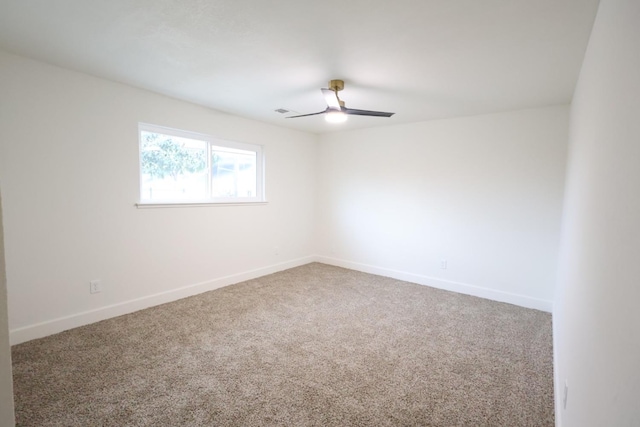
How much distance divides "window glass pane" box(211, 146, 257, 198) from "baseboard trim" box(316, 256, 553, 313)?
6.74 feet

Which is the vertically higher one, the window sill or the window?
the window

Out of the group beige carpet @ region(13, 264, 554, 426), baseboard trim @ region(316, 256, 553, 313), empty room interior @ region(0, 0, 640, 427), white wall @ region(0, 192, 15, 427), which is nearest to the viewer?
white wall @ region(0, 192, 15, 427)

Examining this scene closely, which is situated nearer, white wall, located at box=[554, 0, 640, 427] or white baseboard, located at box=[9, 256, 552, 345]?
white wall, located at box=[554, 0, 640, 427]

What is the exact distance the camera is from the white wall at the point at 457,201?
3.50 m

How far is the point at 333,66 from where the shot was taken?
246 centimetres

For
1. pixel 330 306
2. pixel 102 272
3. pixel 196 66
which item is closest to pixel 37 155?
pixel 102 272

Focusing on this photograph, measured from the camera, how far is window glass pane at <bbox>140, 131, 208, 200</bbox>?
11.2ft

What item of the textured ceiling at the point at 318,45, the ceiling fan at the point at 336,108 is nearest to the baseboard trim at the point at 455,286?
the textured ceiling at the point at 318,45

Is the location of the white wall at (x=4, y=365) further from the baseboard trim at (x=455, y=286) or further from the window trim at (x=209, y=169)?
the baseboard trim at (x=455, y=286)

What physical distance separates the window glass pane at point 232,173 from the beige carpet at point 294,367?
158cm

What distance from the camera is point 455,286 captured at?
4141 millimetres

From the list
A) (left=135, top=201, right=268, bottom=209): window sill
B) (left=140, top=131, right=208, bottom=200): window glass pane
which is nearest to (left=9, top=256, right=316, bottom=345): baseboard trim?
(left=135, top=201, right=268, bottom=209): window sill

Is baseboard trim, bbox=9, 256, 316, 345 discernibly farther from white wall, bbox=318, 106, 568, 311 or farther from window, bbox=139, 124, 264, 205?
white wall, bbox=318, 106, 568, 311

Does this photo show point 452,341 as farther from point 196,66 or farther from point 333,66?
point 196,66
